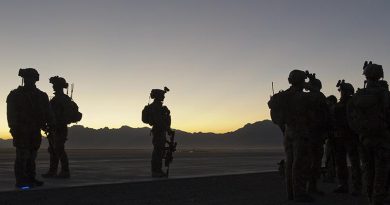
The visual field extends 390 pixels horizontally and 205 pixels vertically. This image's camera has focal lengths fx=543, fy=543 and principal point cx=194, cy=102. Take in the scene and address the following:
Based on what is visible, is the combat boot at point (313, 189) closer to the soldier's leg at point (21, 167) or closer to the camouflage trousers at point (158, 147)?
the camouflage trousers at point (158, 147)

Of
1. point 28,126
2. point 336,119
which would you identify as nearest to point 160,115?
point 28,126

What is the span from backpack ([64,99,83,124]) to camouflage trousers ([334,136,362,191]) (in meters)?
6.55

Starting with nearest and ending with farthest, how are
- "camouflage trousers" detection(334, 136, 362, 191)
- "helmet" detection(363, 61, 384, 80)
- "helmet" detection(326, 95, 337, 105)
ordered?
Answer: "helmet" detection(363, 61, 384, 80) < "camouflage trousers" detection(334, 136, 362, 191) < "helmet" detection(326, 95, 337, 105)

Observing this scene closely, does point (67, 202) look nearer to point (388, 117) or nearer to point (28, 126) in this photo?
point (28, 126)

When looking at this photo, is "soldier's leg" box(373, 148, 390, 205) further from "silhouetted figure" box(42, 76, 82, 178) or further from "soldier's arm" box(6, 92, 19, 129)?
"silhouetted figure" box(42, 76, 82, 178)

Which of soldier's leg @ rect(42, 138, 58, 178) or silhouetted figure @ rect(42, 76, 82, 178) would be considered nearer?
silhouetted figure @ rect(42, 76, 82, 178)

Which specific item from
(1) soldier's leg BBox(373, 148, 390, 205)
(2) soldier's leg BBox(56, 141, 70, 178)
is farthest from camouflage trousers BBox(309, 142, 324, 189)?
(2) soldier's leg BBox(56, 141, 70, 178)

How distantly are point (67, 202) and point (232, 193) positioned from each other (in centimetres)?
341

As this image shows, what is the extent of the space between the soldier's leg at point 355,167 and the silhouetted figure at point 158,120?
546 centimetres

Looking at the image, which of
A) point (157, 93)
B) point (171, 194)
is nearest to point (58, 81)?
point (157, 93)

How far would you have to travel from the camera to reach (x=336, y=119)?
1125 cm

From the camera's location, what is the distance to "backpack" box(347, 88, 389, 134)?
8.55 m

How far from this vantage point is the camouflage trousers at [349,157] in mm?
11148

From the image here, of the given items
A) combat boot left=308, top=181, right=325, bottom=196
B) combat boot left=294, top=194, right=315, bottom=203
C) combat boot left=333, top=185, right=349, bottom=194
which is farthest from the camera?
combat boot left=333, top=185, right=349, bottom=194
